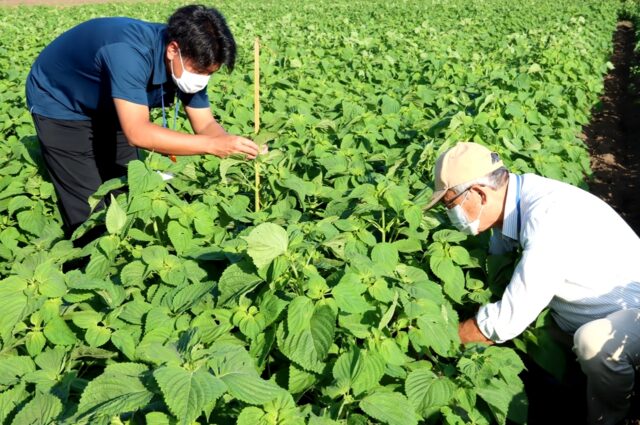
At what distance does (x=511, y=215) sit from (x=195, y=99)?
2.05 meters

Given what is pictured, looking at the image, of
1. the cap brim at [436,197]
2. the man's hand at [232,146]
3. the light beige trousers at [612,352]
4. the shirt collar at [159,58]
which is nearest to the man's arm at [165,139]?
the man's hand at [232,146]

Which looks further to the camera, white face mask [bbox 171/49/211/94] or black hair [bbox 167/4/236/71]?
white face mask [bbox 171/49/211/94]

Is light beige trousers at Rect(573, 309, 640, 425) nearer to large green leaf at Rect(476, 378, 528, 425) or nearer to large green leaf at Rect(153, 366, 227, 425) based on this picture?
large green leaf at Rect(476, 378, 528, 425)

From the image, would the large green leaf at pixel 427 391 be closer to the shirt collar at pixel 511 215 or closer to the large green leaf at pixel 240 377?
the large green leaf at pixel 240 377

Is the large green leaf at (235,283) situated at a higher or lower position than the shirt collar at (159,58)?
lower

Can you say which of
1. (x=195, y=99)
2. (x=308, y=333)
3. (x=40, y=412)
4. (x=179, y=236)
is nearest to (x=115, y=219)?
(x=179, y=236)

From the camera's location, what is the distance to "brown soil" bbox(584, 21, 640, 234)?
17.8ft

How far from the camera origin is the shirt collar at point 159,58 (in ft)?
9.77

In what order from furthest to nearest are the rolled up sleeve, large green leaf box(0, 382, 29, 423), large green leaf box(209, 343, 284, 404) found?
the rolled up sleeve, large green leaf box(0, 382, 29, 423), large green leaf box(209, 343, 284, 404)

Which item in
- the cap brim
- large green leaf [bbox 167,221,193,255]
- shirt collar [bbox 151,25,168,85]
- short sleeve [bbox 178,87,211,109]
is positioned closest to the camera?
large green leaf [bbox 167,221,193,255]

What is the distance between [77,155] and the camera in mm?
3457

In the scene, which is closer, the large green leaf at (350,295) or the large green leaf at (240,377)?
the large green leaf at (240,377)

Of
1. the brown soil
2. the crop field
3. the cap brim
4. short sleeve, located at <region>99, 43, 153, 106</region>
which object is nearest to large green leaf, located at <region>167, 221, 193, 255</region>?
the crop field

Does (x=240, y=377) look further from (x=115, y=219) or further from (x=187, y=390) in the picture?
(x=115, y=219)
